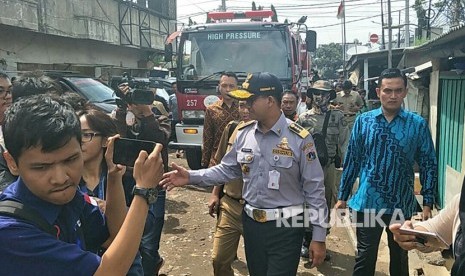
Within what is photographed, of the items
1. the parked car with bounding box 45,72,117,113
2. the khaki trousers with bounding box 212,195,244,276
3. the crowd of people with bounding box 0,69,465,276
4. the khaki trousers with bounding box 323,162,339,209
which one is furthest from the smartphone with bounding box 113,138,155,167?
the parked car with bounding box 45,72,117,113

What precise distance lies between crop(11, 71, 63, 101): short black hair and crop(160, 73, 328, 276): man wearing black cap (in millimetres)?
872

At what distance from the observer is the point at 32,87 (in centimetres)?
263

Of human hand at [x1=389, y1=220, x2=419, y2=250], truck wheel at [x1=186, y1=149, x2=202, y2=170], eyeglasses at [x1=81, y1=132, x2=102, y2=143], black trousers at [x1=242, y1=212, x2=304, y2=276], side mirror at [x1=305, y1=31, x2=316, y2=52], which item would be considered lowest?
truck wheel at [x1=186, y1=149, x2=202, y2=170]

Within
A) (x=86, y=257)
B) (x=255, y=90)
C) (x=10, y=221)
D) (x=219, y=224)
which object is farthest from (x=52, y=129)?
(x=219, y=224)

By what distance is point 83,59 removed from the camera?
17469mm

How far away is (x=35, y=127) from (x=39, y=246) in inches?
13.3

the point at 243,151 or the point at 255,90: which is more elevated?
the point at 255,90

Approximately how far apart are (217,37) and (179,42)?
2.30 ft

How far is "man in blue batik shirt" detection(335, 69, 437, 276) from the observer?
3.25 metres

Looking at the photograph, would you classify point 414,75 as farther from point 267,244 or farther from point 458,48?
point 267,244

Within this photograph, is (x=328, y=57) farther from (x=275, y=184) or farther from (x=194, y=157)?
(x=275, y=184)

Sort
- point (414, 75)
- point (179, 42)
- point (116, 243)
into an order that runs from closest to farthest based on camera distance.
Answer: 1. point (116, 243)
2. point (414, 75)
3. point (179, 42)

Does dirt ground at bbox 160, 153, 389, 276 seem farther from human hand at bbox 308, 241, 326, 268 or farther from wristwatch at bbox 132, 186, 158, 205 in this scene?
wristwatch at bbox 132, 186, 158, 205

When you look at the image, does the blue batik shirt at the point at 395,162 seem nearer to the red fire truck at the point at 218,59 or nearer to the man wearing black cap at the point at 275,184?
the man wearing black cap at the point at 275,184
